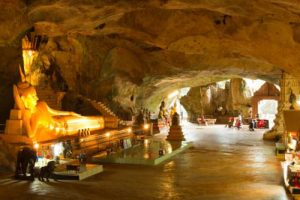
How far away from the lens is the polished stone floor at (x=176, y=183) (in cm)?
827

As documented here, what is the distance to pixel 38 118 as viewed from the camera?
1227 cm

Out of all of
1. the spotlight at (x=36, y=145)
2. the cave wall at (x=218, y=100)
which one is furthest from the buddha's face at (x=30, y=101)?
the cave wall at (x=218, y=100)

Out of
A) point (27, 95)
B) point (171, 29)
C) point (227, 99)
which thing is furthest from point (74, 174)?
point (227, 99)

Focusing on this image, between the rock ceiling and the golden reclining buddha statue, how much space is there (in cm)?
235

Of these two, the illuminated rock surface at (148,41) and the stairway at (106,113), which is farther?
the stairway at (106,113)

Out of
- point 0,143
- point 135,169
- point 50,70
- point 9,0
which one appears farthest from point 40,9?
point 50,70

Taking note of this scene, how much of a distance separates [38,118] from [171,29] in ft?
20.6

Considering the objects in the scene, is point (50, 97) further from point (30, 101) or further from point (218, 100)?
point (218, 100)

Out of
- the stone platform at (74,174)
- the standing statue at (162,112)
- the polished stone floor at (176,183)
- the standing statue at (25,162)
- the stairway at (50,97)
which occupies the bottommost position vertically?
the polished stone floor at (176,183)

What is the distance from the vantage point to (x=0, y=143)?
427 inches

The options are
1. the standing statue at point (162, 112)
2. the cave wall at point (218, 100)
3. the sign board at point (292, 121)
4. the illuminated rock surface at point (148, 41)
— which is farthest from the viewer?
the cave wall at point (218, 100)

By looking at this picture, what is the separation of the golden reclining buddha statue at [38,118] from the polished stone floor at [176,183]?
2.46m

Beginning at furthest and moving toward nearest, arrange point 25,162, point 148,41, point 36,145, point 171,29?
point 148,41
point 171,29
point 36,145
point 25,162

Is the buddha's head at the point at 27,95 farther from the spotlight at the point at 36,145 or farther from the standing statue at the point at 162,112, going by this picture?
the standing statue at the point at 162,112
